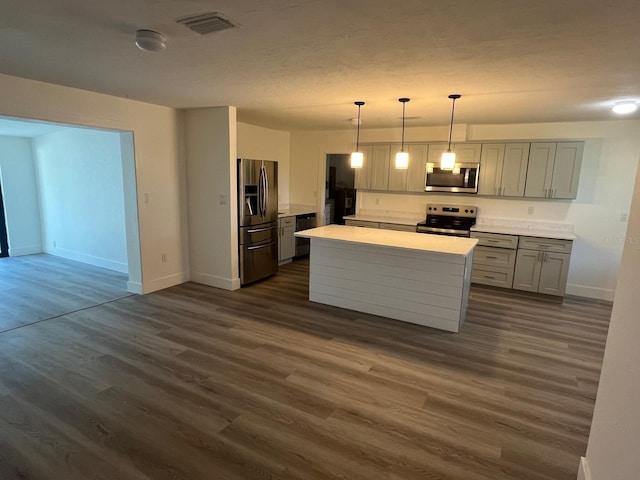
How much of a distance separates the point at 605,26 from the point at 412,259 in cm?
239

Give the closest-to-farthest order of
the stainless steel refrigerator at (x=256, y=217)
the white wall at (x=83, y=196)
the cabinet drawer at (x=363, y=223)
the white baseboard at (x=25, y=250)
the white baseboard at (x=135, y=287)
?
1. the white baseboard at (x=135, y=287)
2. the stainless steel refrigerator at (x=256, y=217)
3. the white wall at (x=83, y=196)
4. the cabinet drawer at (x=363, y=223)
5. the white baseboard at (x=25, y=250)

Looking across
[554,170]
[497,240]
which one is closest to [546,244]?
[497,240]

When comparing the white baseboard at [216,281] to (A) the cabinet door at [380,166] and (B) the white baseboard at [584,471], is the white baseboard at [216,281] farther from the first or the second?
(B) the white baseboard at [584,471]

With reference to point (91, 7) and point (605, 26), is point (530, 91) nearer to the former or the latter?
point (605, 26)

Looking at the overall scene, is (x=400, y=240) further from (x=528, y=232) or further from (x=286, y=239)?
(x=286, y=239)

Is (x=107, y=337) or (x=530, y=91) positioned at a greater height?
(x=530, y=91)

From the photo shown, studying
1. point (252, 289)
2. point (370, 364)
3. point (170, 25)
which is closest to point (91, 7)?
point (170, 25)

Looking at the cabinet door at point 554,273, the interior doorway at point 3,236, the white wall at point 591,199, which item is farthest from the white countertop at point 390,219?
the interior doorway at point 3,236

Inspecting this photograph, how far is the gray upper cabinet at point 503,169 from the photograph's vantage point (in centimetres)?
509

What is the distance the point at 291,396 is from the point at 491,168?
4.48m

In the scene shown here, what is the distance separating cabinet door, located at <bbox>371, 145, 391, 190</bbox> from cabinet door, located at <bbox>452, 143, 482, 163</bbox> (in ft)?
3.63

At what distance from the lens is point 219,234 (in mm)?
4863

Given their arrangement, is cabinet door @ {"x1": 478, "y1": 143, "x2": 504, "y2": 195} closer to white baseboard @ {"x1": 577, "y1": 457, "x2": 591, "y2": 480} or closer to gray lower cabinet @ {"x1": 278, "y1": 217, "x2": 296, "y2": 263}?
gray lower cabinet @ {"x1": 278, "y1": 217, "x2": 296, "y2": 263}

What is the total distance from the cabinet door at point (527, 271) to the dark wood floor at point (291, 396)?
0.86 m
